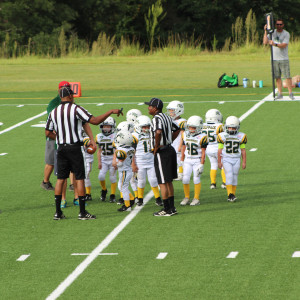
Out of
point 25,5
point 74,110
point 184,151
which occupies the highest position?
point 25,5

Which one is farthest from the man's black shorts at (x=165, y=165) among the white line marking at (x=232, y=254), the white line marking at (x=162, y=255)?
the white line marking at (x=232, y=254)

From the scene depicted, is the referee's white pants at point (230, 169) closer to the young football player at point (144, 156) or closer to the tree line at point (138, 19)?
the young football player at point (144, 156)

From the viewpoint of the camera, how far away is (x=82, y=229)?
1250 cm

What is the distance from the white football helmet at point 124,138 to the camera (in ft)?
44.4

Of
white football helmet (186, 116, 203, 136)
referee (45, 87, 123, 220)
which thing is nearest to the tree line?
white football helmet (186, 116, 203, 136)

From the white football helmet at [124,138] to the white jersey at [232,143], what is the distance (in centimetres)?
159

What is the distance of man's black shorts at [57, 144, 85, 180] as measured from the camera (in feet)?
42.3

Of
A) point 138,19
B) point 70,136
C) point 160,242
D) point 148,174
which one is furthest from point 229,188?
point 138,19

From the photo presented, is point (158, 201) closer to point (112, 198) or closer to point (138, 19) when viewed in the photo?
point (112, 198)

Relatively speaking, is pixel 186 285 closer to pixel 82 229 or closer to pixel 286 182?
pixel 82 229

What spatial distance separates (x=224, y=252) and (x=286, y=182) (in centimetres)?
493

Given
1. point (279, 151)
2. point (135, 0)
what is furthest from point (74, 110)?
point (135, 0)

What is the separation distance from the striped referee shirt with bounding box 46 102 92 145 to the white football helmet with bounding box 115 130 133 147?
2.84 ft

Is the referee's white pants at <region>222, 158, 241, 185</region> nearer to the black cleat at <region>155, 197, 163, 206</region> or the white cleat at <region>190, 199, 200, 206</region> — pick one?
the white cleat at <region>190, 199, 200, 206</region>
